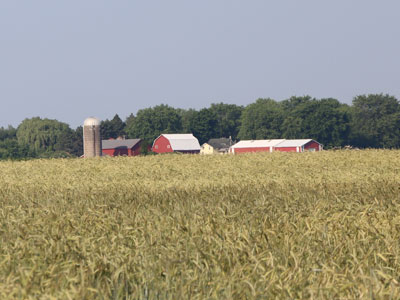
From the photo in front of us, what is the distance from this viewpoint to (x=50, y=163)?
30.3 m

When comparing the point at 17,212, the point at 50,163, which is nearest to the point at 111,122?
the point at 50,163

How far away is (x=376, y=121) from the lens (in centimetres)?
13850

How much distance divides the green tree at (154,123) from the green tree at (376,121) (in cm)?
4668

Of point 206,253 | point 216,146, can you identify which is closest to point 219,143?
point 216,146

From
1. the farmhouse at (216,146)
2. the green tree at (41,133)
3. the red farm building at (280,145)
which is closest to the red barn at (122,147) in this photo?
the farmhouse at (216,146)

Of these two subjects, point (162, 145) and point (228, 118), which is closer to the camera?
point (162, 145)

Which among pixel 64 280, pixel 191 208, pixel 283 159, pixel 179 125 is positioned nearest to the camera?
pixel 64 280

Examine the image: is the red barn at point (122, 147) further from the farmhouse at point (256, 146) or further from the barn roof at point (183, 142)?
the farmhouse at point (256, 146)

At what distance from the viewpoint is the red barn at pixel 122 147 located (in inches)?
5325

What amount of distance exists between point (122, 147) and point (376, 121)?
56537mm

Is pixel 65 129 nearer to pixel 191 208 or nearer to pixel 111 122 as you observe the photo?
pixel 111 122

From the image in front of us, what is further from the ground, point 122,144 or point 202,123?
point 202,123

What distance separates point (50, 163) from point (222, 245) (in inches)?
1021

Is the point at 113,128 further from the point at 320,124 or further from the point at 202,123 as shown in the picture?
the point at 320,124
